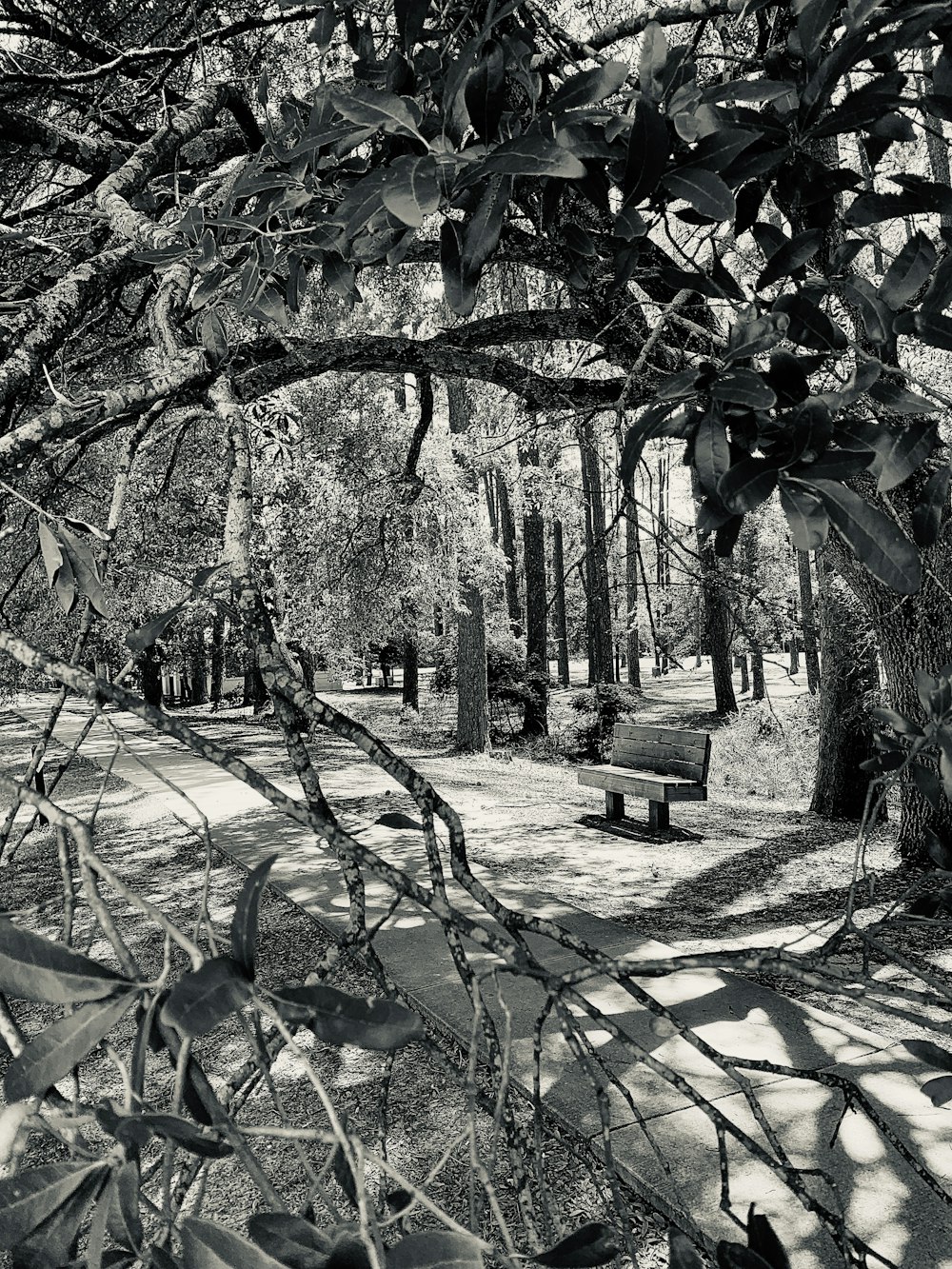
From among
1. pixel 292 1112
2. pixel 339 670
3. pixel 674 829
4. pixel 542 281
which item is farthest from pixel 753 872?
pixel 339 670

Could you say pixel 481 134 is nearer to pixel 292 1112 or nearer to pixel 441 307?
pixel 292 1112

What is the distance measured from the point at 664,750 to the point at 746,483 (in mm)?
8054

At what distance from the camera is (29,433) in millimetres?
1411

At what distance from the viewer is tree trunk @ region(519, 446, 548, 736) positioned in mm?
18250

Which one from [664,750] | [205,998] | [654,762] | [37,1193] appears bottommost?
[654,762]

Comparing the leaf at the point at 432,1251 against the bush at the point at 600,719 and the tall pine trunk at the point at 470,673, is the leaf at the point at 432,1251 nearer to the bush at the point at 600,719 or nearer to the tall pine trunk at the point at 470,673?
the tall pine trunk at the point at 470,673

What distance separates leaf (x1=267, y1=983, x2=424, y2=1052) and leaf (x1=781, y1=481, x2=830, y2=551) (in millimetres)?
626

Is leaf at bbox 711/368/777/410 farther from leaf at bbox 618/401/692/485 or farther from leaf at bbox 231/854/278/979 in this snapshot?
leaf at bbox 231/854/278/979

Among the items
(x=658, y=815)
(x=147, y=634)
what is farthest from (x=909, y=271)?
(x=658, y=815)

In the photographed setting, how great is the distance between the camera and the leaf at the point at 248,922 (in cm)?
68

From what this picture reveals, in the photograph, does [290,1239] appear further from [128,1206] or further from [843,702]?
[843,702]

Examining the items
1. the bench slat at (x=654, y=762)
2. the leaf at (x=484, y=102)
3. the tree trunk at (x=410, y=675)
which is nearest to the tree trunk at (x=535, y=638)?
the tree trunk at (x=410, y=675)

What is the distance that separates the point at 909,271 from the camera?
127 centimetres

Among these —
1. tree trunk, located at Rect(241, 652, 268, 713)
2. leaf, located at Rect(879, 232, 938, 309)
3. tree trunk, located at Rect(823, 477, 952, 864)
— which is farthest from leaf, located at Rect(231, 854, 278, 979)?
tree trunk, located at Rect(241, 652, 268, 713)
